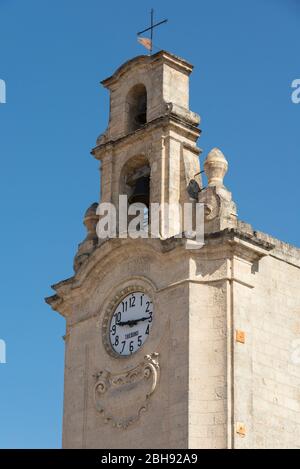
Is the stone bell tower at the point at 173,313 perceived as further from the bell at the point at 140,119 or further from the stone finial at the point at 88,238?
the bell at the point at 140,119

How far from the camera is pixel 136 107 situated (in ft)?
145

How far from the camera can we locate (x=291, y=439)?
39.9 meters

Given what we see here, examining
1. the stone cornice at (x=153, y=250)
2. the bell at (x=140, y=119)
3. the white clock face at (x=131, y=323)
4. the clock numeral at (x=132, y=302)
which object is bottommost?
the white clock face at (x=131, y=323)

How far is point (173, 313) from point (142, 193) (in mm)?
4312

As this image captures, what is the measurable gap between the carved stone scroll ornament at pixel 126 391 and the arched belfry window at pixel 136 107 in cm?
617

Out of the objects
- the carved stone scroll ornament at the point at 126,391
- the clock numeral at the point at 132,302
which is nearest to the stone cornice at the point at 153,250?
the clock numeral at the point at 132,302

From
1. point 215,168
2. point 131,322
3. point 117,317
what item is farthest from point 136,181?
point 131,322

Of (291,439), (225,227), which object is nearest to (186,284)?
(225,227)

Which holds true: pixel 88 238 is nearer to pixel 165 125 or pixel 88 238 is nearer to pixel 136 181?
pixel 136 181

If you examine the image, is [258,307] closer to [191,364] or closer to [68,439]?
[191,364]

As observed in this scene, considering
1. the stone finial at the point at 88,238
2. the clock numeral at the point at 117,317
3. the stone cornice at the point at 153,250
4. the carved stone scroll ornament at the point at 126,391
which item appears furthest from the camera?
the stone finial at the point at 88,238

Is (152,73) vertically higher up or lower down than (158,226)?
higher up

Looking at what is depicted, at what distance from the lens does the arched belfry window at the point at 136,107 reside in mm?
43906
